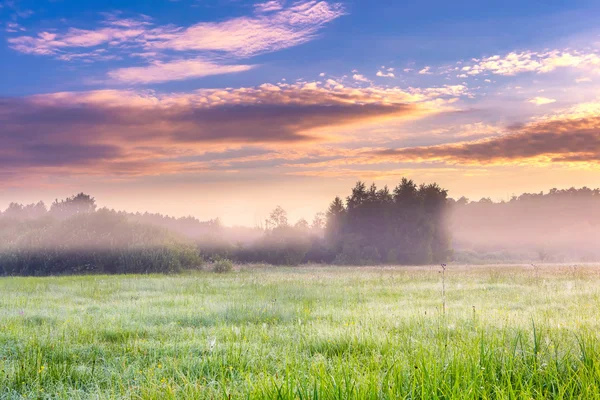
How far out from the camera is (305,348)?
23.5 ft

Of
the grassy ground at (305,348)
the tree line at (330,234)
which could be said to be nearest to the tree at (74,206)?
the tree line at (330,234)

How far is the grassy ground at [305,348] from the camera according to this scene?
13.6ft

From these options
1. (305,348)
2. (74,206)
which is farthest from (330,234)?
(305,348)

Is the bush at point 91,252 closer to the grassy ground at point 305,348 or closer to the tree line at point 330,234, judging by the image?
the tree line at point 330,234

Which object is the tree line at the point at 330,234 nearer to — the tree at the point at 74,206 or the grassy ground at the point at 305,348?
the tree at the point at 74,206

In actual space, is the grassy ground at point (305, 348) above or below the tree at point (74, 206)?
below

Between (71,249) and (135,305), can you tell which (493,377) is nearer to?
(135,305)

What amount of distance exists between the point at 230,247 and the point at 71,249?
18935 millimetres

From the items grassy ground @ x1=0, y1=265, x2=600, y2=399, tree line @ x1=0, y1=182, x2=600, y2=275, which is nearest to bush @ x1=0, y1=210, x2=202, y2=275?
tree line @ x1=0, y1=182, x2=600, y2=275

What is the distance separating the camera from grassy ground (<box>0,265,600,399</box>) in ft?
13.6

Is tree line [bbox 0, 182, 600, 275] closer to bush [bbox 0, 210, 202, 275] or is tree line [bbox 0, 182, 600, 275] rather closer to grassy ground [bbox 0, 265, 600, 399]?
bush [bbox 0, 210, 202, 275]

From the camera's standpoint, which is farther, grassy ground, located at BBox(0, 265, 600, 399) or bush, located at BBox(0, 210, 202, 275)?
bush, located at BBox(0, 210, 202, 275)

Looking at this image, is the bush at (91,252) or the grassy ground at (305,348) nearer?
the grassy ground at (305,348)

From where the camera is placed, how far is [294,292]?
16469 millimetres
